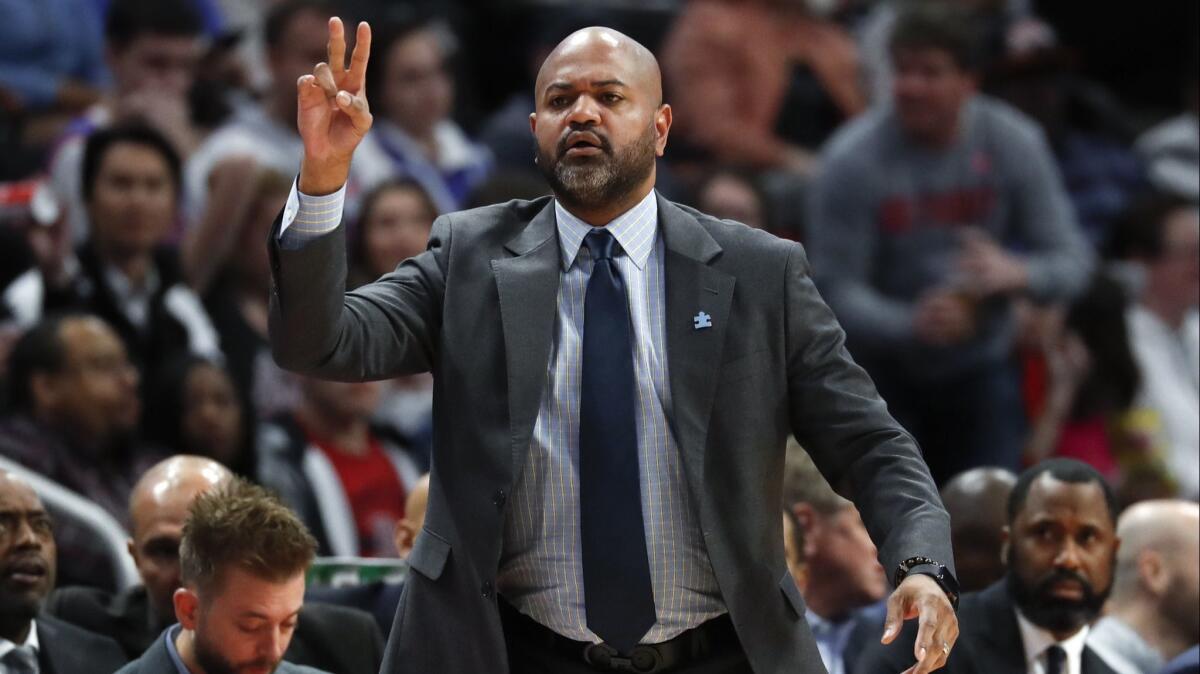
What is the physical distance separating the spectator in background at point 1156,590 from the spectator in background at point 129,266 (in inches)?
131

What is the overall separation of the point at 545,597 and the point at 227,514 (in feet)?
3.56

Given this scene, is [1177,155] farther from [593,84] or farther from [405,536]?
[593,84]

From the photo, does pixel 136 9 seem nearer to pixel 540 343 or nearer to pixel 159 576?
pixel 159 576

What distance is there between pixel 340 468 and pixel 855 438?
12.6 ft

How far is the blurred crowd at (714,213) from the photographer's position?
5.63 metres

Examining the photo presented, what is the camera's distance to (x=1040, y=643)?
16.0 feet

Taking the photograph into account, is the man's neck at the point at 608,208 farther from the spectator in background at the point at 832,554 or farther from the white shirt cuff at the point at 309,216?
the spectator in background at the point at 832,554

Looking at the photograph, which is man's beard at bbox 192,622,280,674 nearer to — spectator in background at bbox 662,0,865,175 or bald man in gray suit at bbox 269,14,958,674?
bald man in gray suit at bbox 269,14,958,674

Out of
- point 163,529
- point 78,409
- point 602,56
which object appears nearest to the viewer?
point 602,56

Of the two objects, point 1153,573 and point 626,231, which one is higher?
point 626,231

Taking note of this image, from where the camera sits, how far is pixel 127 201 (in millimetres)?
7172

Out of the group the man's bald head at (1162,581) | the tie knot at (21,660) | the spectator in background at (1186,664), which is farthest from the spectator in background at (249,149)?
the spectator in background at (1186,664)

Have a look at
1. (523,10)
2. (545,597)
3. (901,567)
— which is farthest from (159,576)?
(523,10)

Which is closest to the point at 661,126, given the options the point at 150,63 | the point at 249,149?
the point at 249,149
